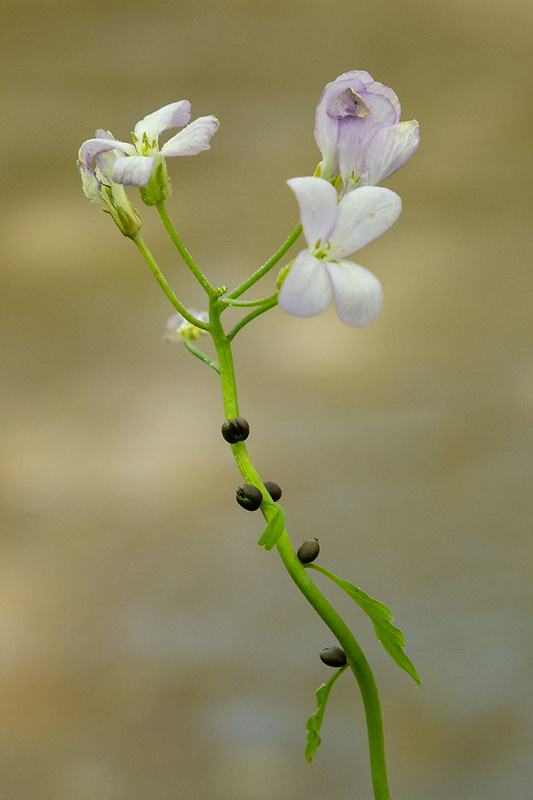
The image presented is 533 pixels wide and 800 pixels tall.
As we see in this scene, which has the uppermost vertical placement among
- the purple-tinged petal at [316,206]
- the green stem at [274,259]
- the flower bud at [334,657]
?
the purple-tinged petal at [316,206]

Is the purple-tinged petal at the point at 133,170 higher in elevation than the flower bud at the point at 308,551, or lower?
Result: higher

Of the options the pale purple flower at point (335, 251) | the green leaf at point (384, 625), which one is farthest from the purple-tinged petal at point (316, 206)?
the green leaf at point (384, 625)

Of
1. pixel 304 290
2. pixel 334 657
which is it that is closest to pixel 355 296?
pixel 304 290

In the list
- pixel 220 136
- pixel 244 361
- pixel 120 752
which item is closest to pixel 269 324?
pixel 244 361

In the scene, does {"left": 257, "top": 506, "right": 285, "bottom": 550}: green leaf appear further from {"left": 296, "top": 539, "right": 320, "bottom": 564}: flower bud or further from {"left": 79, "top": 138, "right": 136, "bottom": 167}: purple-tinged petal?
{"left": 79, "top": 138, "right": 136, "bottom": 167}: purple-tinged petal

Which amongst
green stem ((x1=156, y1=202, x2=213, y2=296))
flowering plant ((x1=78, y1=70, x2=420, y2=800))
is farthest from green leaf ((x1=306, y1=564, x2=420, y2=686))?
green stem ((x1=156, y1=202, x2=213, y2=296))

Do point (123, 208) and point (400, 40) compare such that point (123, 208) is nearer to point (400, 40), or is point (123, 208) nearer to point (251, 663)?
point (251, 663)

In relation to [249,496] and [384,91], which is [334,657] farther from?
[384,91]

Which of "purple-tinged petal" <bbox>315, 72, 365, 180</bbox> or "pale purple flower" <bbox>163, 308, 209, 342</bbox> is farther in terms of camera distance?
"pale purple flower" <bbox>163, 308, 209, 342</bbox>

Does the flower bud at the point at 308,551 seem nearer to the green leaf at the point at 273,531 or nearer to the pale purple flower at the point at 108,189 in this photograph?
the green leaf at the point at 273,531
